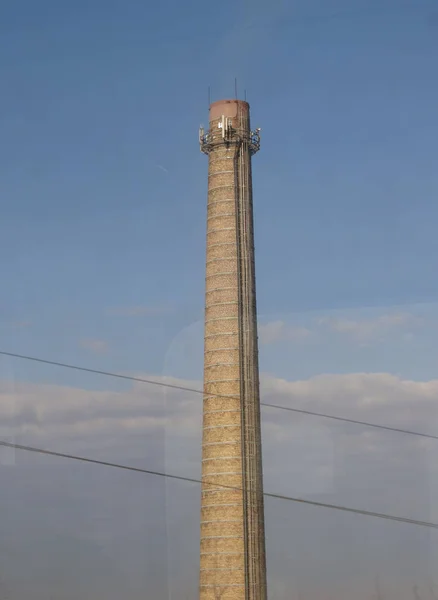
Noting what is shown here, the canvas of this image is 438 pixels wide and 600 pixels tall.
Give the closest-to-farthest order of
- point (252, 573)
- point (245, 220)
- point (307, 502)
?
point (307, 502), point (252, 573), point (245, 220)

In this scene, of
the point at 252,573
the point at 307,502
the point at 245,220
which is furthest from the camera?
the point at 245,220

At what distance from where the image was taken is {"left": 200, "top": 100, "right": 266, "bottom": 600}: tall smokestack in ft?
196

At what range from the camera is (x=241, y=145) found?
6384 centimetres

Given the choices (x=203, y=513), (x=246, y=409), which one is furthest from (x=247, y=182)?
(x=203, y=513)

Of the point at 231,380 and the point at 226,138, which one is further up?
the point at 226,138

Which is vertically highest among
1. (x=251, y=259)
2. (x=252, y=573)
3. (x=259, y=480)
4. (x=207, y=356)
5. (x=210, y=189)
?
(x=210, y=189)

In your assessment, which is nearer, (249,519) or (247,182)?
(249,519)

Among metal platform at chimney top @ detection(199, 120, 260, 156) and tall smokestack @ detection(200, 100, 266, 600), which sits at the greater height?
metal platform at chimney top @ detection(199, 120, 260, 156)

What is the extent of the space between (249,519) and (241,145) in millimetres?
20258

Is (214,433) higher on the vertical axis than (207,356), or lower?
lower

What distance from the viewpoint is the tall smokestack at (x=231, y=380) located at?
59594 mm

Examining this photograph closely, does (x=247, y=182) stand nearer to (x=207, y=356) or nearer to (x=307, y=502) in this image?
(x=207, y=356)

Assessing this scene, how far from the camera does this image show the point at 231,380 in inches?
2415

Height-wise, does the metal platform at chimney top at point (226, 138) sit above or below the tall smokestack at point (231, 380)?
above
